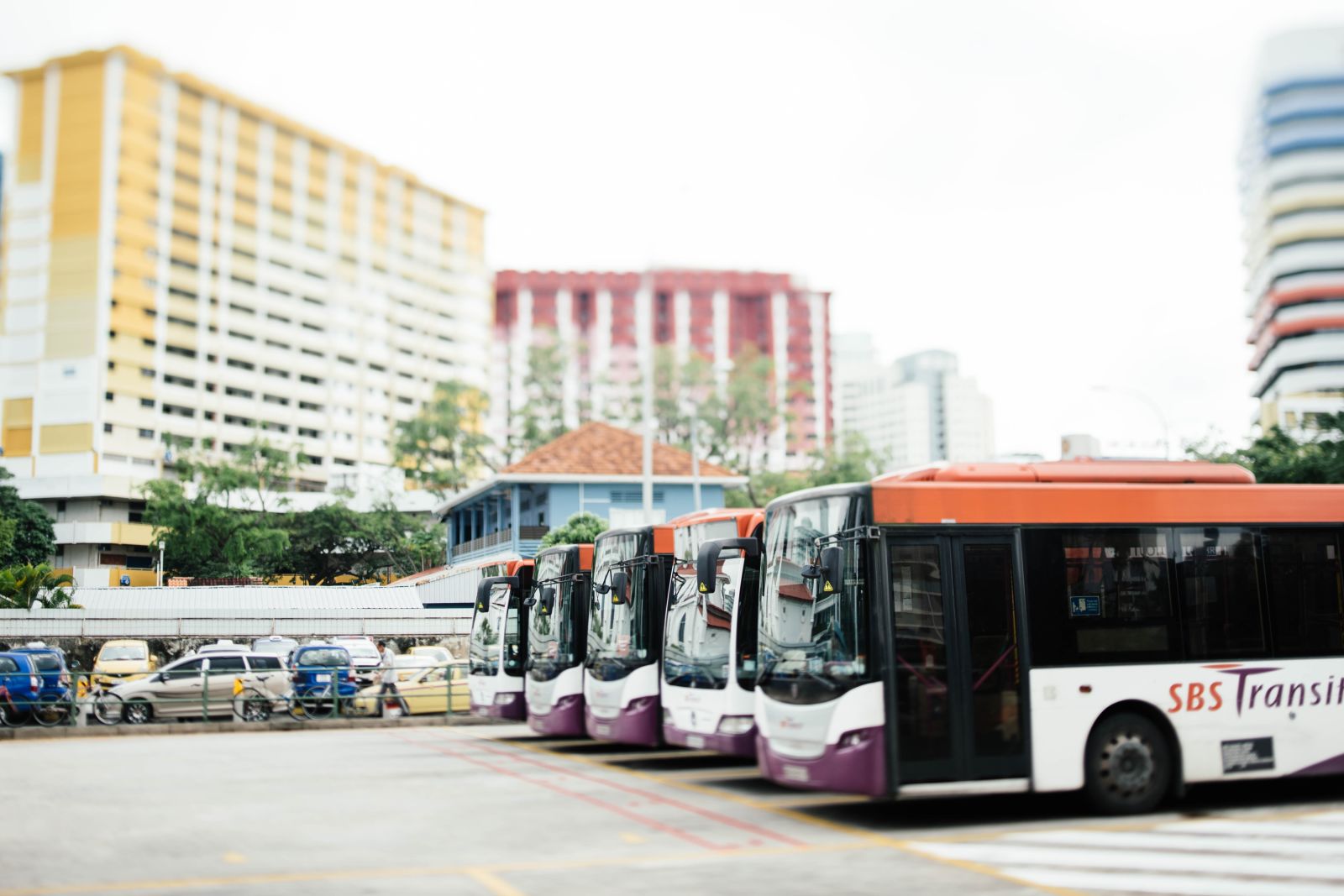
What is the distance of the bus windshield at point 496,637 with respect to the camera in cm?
2103

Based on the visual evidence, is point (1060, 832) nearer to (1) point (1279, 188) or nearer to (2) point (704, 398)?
(2) point (704, 398)

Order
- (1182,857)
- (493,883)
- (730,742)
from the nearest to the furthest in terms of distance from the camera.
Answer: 1. (493,883)
2. (1182,857)
3. (730,742)

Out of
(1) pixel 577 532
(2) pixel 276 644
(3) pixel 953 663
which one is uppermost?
(1) pixel 577 532

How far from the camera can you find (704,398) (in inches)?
3541

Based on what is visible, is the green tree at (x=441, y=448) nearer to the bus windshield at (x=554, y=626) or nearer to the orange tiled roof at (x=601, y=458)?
the orange tiled roof at (x=601, y=458)

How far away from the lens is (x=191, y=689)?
2623 centimetres

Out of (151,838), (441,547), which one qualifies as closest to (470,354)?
(441,547)

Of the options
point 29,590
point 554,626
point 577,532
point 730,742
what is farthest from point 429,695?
point 29,590

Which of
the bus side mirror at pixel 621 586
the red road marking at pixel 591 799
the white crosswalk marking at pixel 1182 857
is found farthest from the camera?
the bus side mirror at pixel 621 586

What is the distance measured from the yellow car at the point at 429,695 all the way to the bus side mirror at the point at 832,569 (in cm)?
1595

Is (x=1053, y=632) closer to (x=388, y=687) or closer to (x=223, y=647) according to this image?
(x=388, y=687)

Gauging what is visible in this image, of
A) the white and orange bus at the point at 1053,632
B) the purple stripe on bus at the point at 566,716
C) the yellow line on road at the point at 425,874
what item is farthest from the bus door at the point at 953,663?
the purple stripe on bus at the point at 566,716

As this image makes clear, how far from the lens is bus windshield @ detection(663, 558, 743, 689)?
14.7 meters

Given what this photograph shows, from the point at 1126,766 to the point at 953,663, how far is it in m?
2.03
